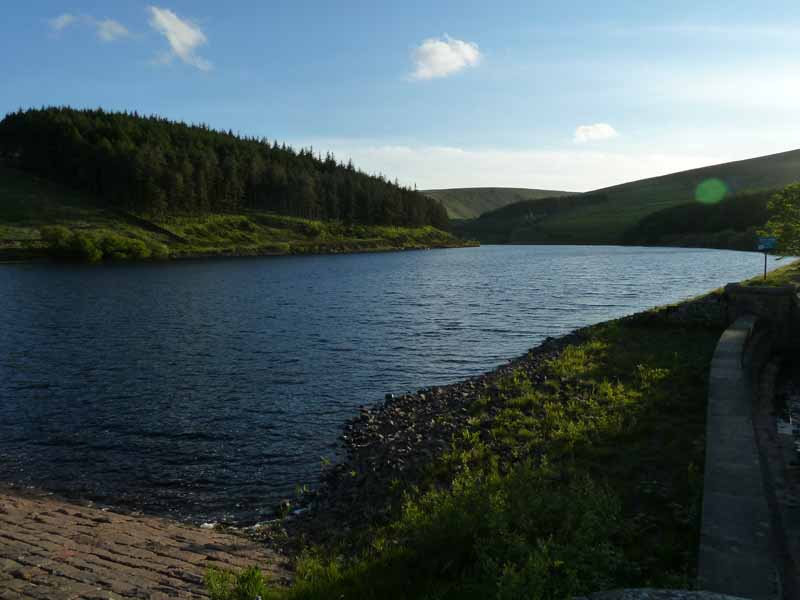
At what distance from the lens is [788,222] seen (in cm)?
3538

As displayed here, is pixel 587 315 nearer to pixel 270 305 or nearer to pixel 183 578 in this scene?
pixel 270 305

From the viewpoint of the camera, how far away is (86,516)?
13.4m

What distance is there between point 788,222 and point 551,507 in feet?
119

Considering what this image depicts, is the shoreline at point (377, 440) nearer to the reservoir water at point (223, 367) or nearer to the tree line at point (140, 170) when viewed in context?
the reservoir water at point (223, 367)

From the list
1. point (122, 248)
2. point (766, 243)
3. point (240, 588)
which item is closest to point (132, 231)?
point (122, 248)

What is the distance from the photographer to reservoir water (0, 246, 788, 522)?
1695 cm

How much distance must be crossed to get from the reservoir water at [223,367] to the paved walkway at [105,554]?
1.63 m

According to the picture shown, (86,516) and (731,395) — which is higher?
(731,395)

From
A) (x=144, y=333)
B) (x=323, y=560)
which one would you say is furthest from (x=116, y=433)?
(x=144, y=333)

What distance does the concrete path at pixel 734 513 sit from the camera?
21.7 feet

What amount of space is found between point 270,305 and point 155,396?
2929 centimetres

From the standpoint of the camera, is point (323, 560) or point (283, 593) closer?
→ point (283, 593)

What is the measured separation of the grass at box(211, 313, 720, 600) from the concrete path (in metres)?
0.53

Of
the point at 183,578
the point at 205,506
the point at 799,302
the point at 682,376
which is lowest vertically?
the point at 205,506
